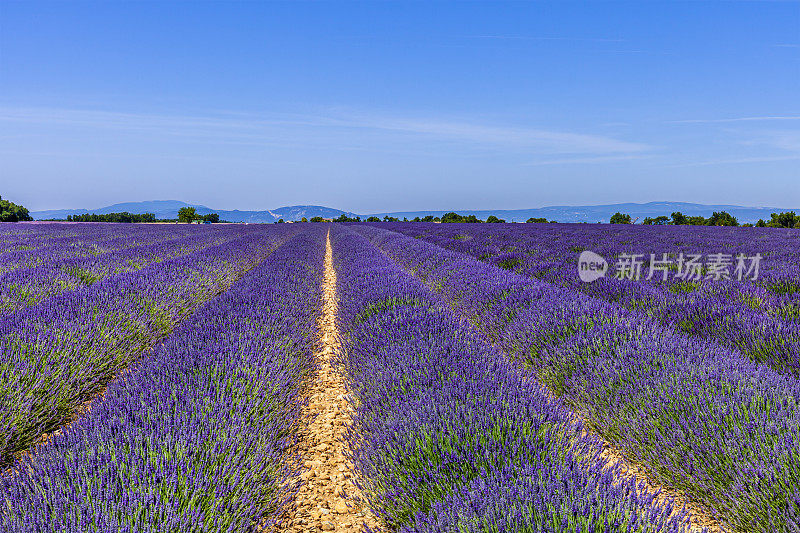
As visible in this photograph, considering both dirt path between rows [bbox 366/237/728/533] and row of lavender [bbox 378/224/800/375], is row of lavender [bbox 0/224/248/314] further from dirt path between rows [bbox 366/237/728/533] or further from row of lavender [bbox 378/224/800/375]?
row of lavender [bbox 378/224/800/375]

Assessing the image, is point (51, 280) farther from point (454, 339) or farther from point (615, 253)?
point (615, 253)

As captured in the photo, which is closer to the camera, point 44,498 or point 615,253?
point 44,498

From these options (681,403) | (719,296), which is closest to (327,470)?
(681,403)

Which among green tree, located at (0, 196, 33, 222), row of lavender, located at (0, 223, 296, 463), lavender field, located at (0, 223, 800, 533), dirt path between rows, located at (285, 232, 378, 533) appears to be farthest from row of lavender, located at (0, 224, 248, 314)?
green tree, located at (0, 196, 33, 222)

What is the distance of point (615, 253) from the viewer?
350 inches

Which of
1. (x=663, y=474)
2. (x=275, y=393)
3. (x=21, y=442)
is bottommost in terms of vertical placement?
(x=663, y=474)

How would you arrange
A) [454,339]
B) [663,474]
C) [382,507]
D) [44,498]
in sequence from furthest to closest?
[454,339] → [663,474] → [382,507] → [44,498]

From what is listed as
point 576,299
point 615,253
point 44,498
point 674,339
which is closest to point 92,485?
point 44,498

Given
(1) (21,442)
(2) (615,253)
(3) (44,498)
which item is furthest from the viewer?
(2) (615,253)

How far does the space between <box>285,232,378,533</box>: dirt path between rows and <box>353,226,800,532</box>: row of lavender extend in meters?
1.59

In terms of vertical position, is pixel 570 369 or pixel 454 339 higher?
pixel 454 339

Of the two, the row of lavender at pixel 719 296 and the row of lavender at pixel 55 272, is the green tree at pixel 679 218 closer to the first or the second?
the row of lavender at pixel 719 296

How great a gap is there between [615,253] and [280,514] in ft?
29.5

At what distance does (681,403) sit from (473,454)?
130 centimetres
